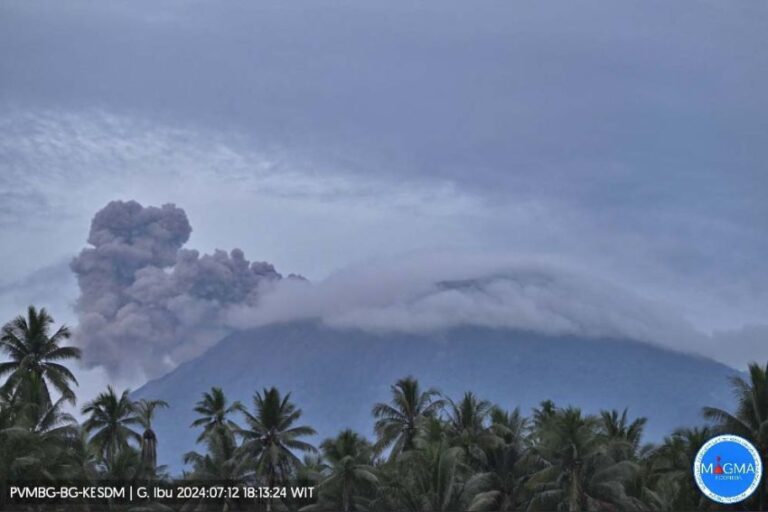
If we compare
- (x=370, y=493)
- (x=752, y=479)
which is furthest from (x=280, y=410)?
(x=752, y=479)

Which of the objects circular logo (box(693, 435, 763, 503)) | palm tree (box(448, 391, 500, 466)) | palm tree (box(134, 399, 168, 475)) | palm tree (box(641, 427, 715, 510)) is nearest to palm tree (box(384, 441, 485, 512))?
palm tree (box(448, 391, 500, 466))

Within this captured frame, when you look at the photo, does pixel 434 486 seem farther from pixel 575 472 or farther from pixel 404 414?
pixel 404 414

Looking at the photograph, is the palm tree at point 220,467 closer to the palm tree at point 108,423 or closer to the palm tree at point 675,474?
the palm tree at point 108,423

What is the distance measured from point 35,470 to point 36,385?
14.2 m

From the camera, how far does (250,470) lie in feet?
290

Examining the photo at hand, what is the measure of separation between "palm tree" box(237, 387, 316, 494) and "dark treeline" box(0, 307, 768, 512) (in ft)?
0.39

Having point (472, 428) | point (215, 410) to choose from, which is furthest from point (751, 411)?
point (215, 410)

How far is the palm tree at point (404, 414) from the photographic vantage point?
9150 centimetres

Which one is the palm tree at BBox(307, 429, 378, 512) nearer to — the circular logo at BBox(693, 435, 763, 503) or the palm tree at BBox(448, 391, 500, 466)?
the palm tree at BBox(448, 391, 500, 466)

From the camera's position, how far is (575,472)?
6912 cm

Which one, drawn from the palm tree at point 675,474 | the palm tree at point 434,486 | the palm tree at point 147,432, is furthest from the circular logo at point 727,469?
the palm tree at point 147,432

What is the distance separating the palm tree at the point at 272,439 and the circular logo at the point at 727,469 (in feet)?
182

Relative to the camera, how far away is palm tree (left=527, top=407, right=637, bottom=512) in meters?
68.4

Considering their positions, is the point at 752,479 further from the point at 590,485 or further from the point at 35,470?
the point at 35,470
